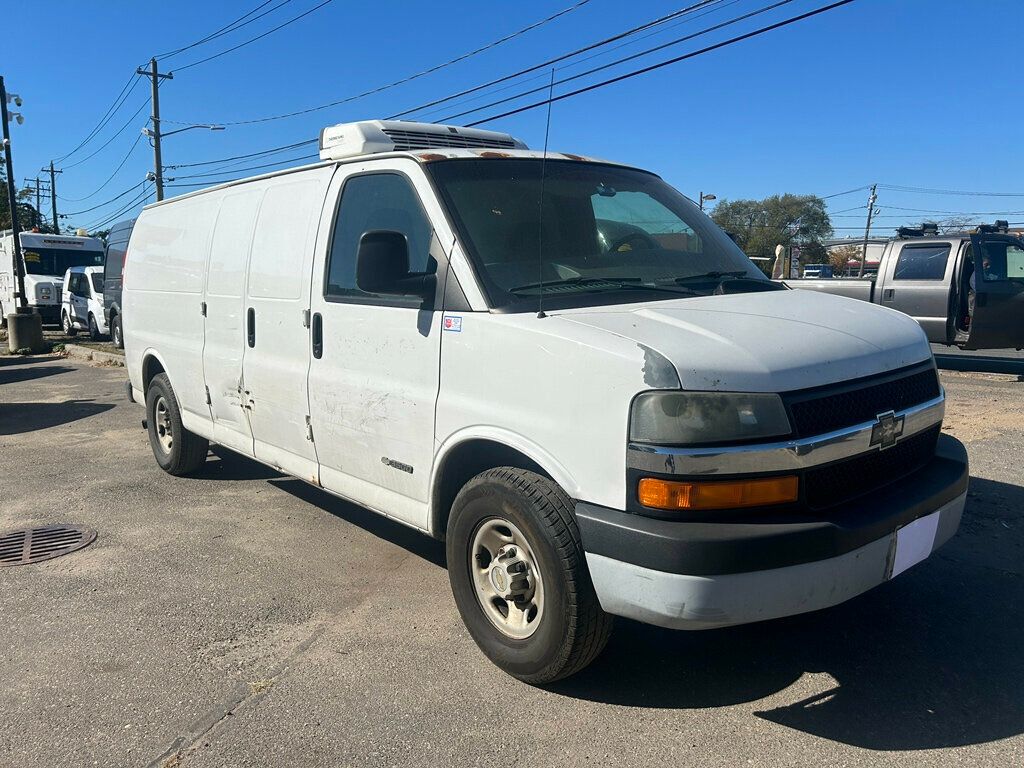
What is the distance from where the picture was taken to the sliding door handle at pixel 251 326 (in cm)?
473

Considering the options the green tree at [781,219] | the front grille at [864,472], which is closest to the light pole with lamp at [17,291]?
the front grille at [864,472]

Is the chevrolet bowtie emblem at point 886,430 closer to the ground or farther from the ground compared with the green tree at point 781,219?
closer to the ground

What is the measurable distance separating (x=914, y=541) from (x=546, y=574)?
138cm

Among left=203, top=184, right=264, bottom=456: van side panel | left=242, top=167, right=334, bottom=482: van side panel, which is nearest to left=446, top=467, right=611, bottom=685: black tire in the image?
left=242, top=167, right=334, bottom=482: van side panel

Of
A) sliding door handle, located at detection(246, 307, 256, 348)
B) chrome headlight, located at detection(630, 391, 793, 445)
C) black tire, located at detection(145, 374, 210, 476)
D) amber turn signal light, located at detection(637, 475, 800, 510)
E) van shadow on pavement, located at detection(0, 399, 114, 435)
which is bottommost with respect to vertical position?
van shadow on pavement, located at detection(0, 399, 114, 435)

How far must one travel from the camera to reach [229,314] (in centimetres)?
501

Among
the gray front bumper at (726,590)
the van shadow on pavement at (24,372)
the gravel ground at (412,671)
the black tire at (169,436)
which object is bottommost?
the van shadow on pavement at (24,372)

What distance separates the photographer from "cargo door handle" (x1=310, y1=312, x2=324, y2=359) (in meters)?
4.14

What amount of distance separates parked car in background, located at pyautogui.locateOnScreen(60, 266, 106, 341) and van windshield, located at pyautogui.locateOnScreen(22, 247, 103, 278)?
2.03 m

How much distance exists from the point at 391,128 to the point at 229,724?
9.92 ft

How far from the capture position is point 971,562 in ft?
14.0

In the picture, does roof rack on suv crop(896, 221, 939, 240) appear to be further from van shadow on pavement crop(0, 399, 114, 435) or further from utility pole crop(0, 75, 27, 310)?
utility pole crop(0, 75, 27, 310)

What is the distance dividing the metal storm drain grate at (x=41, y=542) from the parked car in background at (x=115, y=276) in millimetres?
14377

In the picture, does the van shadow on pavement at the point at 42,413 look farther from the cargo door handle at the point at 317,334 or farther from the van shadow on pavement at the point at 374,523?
the cargo door handle at the point at 317,334
